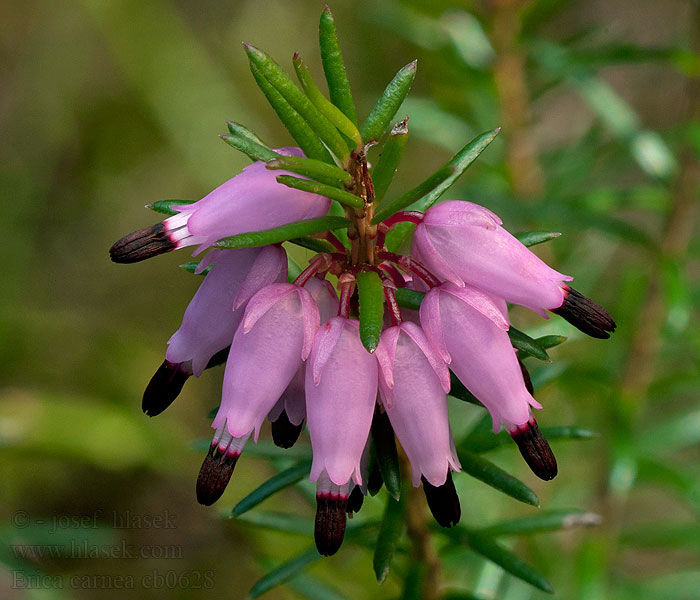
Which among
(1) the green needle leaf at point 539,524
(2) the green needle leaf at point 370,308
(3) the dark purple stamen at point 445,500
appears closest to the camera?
(2) the green needle leaf at point 370,308

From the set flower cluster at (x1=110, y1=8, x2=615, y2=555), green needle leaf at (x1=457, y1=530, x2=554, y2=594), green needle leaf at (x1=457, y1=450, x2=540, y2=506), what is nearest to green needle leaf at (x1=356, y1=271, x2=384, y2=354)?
flower cluster at (x1=110, y1=8, x2=615, y2=555)

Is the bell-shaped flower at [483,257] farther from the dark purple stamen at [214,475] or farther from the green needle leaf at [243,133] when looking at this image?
the dark purple stamen at [214,475]

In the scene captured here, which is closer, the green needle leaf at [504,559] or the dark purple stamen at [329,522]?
the dark purple stamen at [329,522]

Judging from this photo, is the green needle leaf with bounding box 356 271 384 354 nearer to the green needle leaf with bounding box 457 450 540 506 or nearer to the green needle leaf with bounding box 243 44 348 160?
the green needle leaf with bounding box 243 44 348 160

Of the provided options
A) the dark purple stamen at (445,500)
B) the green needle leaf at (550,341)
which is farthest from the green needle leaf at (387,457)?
the green needle leaf at (550,341)

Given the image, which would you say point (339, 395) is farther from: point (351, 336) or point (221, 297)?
point (221, 297)

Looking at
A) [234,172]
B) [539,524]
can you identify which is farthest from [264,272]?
[234,172]
